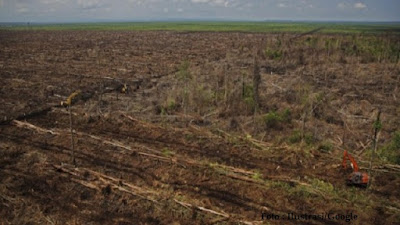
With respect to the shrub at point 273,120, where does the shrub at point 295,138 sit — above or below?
below

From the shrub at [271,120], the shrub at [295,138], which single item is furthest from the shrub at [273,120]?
the shrub at [295,138]

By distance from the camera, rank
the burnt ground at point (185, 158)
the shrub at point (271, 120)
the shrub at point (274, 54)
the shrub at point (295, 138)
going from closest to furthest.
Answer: the burnt ground at point (185, 158), the shrub at point (295, 138), the shrub at point (271, 120), the shrub at point (274, 54)

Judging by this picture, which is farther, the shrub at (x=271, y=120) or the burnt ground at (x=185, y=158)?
the shrub at (x=271, y=120)

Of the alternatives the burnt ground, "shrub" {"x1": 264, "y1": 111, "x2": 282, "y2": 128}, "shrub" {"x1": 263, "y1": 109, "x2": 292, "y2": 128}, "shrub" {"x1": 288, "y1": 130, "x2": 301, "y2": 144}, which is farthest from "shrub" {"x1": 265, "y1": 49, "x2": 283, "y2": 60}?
"shrub" {"x1": 288, "y1": 130, "x2": 301, "y2": 144}

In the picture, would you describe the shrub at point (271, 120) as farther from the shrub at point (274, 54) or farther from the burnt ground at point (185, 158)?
the shrub at point (274, 54)

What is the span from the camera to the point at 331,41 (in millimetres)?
22625

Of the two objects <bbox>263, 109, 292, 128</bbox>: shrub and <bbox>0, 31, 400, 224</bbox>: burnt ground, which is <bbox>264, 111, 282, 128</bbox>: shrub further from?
<bbox>0, 31, 400, 224</bbox>: burnt ground

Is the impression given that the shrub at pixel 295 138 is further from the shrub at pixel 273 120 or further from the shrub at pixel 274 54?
the shrub at pixel 274 54

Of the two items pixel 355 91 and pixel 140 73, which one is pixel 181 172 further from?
pixel 140 73

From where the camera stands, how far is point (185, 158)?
261 inches

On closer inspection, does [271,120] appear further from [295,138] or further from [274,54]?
[274,54]

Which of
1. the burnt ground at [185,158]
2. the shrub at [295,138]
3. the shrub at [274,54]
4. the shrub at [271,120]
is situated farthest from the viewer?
the shrub at [274,54]

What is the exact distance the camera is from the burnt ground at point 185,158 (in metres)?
4.88

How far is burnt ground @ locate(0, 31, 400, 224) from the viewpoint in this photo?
488cm
